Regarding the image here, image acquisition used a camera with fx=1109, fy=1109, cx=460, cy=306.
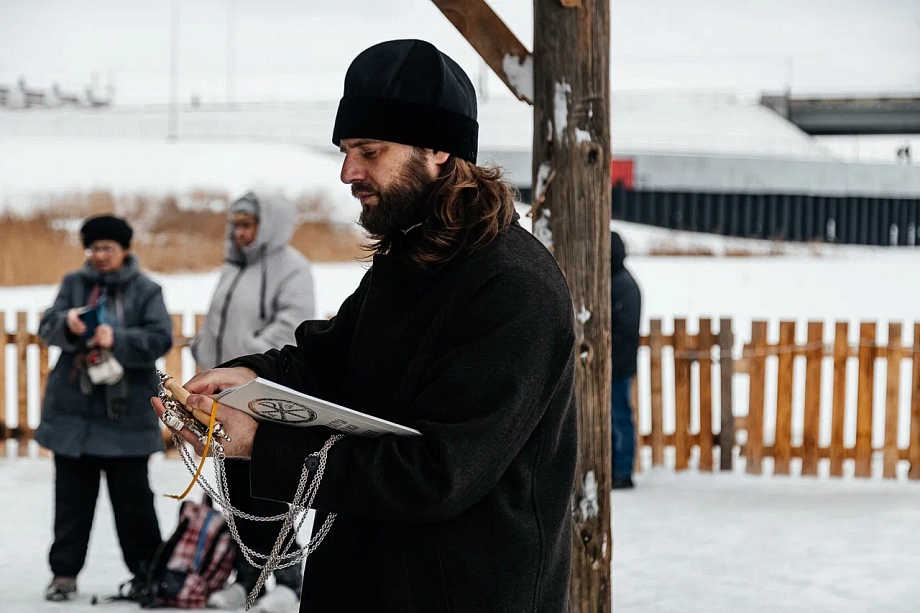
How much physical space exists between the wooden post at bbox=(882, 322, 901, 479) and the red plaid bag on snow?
180 inches

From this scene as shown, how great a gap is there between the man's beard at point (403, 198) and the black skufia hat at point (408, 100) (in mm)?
50

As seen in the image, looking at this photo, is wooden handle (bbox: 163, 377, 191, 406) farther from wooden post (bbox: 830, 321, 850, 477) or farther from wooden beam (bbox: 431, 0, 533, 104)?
wooden post (bbox: 830, 321, 850, 477)

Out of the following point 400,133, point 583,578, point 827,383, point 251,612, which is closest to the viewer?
point 400,133

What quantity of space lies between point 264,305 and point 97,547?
190 centimetres

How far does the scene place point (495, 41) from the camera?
12.4 feet

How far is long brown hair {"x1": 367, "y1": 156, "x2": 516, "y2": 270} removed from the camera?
1980 mm

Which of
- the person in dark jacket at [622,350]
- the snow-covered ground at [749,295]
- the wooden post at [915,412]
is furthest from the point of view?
the snow-covered ground at [749,295]

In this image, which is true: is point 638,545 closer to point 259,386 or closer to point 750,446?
point 750,446

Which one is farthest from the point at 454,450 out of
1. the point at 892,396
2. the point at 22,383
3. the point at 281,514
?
the point at 22,383

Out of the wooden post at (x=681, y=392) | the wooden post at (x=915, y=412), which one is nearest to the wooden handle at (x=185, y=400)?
the wooden post at (x=681, y=392)

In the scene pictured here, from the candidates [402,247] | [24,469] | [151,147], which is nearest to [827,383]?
[24,469]

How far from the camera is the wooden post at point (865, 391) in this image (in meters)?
7.38

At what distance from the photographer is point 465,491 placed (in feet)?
5.94

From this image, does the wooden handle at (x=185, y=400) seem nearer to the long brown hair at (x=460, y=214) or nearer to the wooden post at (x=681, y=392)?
the long brown hair at (x=460, y=214)
